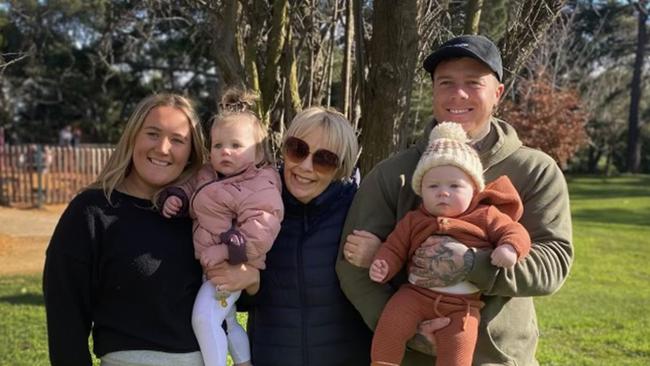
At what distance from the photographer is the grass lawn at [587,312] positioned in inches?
276

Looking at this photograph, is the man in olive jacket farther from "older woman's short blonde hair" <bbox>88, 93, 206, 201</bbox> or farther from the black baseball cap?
"older woman's short blonde hair" <bbox>88, 93, 206, 201</bbox>

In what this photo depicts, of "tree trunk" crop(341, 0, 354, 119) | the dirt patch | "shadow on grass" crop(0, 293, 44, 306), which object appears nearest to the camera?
"tree trunk" crop(341, 0, 354, 119)

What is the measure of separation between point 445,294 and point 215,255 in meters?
0.86

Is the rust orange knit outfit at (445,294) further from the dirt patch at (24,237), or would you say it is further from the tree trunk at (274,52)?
the dirt patch at (24,237)

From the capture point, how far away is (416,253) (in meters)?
2.34

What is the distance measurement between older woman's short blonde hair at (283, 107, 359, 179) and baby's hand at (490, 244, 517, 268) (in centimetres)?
73

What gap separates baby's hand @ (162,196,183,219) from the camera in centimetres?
259

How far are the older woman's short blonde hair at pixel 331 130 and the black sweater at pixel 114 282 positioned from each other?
67cm

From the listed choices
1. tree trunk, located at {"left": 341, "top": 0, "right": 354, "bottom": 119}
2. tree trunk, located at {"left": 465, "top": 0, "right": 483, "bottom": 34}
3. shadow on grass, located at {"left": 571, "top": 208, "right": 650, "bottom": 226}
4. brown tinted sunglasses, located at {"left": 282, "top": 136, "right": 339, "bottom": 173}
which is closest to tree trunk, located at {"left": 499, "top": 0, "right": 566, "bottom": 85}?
tree trunk, located at {"left": 465, "top": 0, "right": 483, "bottom": 34}

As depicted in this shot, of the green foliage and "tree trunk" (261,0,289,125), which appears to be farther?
the green foliage

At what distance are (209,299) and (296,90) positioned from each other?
2297 mm

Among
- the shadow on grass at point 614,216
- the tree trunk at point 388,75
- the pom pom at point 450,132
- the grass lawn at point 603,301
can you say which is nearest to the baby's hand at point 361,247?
the pom pom at point 450,132

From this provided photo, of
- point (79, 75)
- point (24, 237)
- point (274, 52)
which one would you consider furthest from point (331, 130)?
point (79, 75)

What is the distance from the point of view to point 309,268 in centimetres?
260
